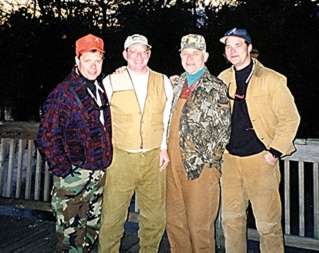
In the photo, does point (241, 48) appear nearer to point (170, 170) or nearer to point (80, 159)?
point (170, 170)

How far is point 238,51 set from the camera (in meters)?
2.65

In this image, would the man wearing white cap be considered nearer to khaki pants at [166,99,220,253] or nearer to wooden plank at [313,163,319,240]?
khaki pants at [166,99,220,253]

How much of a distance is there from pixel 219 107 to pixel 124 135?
66cm

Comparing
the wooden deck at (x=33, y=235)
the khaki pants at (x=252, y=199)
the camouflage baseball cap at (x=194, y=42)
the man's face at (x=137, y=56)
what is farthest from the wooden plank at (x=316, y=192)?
the man's face at (x=137, y=56)

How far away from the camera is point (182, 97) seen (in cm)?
270

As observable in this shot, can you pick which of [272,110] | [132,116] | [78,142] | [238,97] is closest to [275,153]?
[272,110]

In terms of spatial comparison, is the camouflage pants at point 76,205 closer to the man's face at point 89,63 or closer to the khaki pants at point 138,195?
the khaki pants at point 138,195

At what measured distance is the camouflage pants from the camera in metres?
2.51

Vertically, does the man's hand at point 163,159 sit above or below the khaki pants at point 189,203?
above

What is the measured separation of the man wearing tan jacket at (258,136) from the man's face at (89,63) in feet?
2.90

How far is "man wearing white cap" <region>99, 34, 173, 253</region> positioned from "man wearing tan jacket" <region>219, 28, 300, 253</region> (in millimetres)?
476

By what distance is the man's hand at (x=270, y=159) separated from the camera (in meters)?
2.57

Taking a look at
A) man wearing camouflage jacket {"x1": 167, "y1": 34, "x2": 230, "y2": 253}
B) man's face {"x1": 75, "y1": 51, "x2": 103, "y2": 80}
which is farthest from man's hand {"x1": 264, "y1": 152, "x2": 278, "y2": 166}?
man's face {"x1": 75, "y1": 51, "x2": 103, "y2": 80}

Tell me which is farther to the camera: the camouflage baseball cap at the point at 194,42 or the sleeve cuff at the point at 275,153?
the camouflage baseball cap at the point at 194,42
